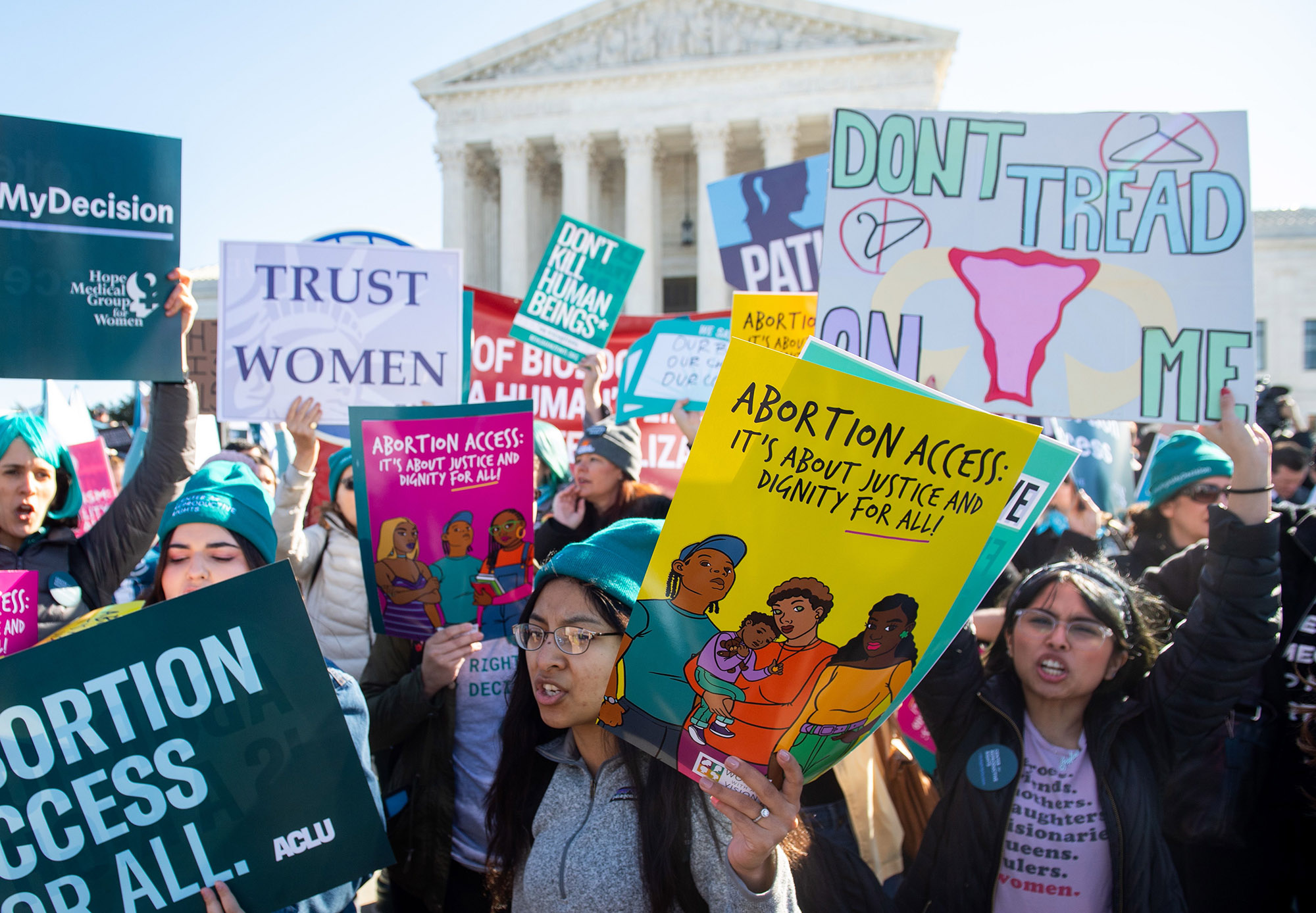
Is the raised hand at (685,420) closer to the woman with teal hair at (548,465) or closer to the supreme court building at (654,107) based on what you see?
the woman with teal hair at (548,465)

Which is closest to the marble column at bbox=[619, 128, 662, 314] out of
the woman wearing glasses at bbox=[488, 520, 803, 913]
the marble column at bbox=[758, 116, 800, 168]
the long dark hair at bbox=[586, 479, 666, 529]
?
the marble column at bbox=[758, 116, 800, 168]

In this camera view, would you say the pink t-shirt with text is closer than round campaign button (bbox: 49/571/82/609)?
Yes

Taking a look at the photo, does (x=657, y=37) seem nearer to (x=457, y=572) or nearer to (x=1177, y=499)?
(x=1177, y=499)

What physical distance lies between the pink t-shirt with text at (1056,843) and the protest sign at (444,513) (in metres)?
1.44

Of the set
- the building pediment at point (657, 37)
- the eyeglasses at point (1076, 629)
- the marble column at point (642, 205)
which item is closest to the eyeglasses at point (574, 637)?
the eyeglasses at point (1076, 629)

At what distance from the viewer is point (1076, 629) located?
2316mm

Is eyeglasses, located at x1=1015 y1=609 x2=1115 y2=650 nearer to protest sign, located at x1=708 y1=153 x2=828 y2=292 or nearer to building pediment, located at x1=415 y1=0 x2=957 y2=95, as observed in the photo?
protest sign, located at x1=708 y1=153 x2=828 y2=292

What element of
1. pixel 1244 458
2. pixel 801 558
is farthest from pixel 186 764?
pixel 1244 458

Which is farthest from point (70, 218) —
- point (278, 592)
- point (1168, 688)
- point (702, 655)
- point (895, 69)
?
point (895, 69)

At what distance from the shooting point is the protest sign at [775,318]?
4203 millimetres

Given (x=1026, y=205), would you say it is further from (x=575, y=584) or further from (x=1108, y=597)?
(x=575, y=584)

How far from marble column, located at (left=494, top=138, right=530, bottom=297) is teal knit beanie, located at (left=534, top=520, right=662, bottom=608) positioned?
31.6 m

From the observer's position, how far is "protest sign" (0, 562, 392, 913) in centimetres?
146

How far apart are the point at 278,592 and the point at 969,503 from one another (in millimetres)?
1133
